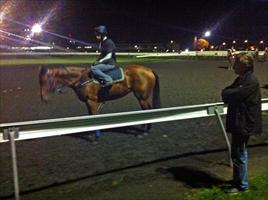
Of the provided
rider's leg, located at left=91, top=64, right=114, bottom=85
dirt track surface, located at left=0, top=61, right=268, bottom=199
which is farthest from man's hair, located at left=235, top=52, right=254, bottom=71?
rider's leg, located at left=91, top=64, right=114, bottom=85

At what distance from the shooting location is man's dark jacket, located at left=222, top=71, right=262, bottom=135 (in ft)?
17.4

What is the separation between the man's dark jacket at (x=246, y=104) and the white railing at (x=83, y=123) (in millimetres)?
1599

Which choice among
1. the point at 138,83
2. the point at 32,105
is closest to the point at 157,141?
the point at 138,83

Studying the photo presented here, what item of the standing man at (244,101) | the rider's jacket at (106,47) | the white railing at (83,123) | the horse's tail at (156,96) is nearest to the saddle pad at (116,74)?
the rider's jacket at (106,47)

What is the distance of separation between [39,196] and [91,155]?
2.11 m

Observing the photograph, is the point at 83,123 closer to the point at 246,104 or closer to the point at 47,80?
the point at 246,104

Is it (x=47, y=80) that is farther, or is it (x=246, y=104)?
(x=47, y=80)

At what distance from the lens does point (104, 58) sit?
943 centimetres

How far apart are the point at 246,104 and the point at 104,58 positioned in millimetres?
4688

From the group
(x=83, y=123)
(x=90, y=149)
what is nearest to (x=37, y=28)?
(x=90, y=149)

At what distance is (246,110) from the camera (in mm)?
5336

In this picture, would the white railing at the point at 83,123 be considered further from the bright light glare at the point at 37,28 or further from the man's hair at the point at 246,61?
the bright light glare at the point at 37,28

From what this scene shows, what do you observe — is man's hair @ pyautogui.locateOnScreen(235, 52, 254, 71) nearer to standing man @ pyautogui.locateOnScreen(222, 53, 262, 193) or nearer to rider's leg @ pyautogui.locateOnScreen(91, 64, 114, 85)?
standing man @ pyautogui.locateOnScreen(222, 53, 262, 193)

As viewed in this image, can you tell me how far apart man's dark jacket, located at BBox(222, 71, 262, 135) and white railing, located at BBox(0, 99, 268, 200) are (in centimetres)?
160
